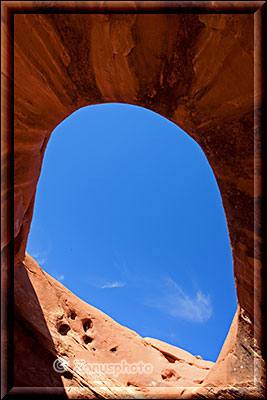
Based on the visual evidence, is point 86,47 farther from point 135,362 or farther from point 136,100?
point 135,362

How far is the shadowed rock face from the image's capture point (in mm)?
2697

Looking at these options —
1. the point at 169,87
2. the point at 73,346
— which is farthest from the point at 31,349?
the point at 169,87

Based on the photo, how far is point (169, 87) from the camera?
331 cm

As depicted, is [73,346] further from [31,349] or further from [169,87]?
[169,87]

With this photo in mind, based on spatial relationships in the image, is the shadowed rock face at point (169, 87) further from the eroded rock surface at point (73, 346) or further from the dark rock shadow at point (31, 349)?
the eroded rock surface at point (73, 346)

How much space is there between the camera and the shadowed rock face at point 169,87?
2697 millimetres

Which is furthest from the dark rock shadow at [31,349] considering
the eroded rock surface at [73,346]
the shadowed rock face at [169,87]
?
the shadowed rock face at [169,87]

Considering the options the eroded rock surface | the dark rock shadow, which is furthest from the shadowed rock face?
the eroded rock surface

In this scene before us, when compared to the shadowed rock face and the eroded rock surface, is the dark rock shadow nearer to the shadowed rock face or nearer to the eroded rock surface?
the eroded rock surface

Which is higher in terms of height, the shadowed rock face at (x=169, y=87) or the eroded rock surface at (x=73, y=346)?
the shadowed rock face at (x=169, y=87)
